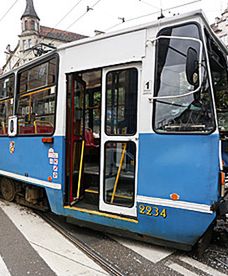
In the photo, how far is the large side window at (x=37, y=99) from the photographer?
4.14 meters

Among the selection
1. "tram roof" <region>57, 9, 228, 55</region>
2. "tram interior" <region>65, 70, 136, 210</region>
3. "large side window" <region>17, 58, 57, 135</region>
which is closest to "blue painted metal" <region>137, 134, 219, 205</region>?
"tram interior" <region>65, 70, 136, 210</region>

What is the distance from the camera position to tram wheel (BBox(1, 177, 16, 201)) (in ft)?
18.1

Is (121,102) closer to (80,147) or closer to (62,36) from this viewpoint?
(80,147)

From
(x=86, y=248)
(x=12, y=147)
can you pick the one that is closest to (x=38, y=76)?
(x=12, y=147)

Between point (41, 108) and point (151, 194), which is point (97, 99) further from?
point (151, 194)

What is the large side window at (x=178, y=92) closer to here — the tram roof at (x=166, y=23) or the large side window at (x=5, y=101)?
the tram roof at (x=166, y=23)

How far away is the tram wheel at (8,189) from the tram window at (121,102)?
3046 mm

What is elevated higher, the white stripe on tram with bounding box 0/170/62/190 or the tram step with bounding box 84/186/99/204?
the white stripe on tram with bounding box 0/170/62/190

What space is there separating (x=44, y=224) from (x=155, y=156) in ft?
8.11

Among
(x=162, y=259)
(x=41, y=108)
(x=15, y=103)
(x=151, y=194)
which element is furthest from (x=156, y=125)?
(x=15, y=103)

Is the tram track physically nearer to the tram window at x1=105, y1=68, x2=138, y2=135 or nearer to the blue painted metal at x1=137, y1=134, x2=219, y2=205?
the blue painted metal at x1=137, y1=134, x2=219, y2=205

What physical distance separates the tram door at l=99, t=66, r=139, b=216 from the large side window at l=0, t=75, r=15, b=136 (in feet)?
8.67

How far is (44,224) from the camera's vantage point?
4.44m

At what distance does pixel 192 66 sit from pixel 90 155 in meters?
2.46
